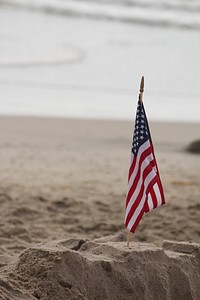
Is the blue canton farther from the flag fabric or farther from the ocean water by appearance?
the ocean water

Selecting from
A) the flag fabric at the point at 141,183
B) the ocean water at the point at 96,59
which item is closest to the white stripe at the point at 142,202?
the flag fabric at the point at 141,183

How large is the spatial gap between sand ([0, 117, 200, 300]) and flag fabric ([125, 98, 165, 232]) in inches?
8.6

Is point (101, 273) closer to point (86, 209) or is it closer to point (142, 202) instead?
point (142, 202)

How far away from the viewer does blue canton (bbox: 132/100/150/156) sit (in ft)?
17.5

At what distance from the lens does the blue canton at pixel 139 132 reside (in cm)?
532

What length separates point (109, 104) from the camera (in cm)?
1553

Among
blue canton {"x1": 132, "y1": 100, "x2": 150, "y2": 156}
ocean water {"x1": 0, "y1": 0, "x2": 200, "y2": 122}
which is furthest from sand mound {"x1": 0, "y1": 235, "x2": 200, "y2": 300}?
ocean water {"x1": 0, "y1": 0, "x2": 200, "y2": 122}

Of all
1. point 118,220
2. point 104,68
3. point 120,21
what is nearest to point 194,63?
point 104,68

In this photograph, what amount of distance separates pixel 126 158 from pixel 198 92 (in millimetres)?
5005

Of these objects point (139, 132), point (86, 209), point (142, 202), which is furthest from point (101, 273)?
point (86, 209)

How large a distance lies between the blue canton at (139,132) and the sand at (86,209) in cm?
60

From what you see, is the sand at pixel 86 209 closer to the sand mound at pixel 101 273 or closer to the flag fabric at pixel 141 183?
the sand mound at pixel 101 273

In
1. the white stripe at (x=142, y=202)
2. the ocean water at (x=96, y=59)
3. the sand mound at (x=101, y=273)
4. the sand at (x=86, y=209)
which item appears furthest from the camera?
the ocean water at (x=96, y=59)

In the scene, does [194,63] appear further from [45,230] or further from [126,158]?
[45,230]
